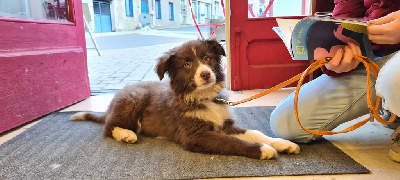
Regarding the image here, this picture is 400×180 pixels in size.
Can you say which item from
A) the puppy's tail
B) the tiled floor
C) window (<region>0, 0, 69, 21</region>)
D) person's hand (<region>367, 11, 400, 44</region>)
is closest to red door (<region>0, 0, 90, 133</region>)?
window (<region>0, 0, 69, 21</region>)

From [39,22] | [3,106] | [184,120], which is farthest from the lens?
[39,22]

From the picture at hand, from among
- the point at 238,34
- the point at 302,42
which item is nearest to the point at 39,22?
the point at 238,34

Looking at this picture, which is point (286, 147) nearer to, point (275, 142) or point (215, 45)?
point (275, 142)

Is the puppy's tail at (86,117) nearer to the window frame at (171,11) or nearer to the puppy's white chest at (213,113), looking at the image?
the puppy's white chest at (213,113)

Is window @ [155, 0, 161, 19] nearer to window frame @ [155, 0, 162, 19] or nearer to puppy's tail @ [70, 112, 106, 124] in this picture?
window frame @ [155, 0, 162, 19]

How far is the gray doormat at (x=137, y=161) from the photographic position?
1.62m

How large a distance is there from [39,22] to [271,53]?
9.08 ft

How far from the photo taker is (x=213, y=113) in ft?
6.82

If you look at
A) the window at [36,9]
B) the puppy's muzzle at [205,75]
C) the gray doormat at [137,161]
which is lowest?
the gray doormat at [137,161]

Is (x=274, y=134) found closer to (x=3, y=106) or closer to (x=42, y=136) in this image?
(x=42, y=136)

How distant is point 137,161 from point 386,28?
153 centimetres

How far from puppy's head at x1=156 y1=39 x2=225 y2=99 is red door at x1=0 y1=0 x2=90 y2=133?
55.4 inches

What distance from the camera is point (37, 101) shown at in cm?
286

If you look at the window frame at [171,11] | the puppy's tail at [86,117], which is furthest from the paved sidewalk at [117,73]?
the window frame at [171,11]
